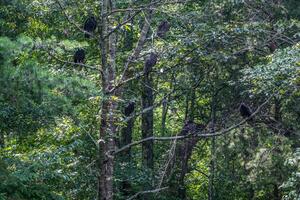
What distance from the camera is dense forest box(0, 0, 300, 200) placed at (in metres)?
5.98

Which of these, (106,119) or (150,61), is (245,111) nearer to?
(150,61)

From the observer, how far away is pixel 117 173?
35.4 feet

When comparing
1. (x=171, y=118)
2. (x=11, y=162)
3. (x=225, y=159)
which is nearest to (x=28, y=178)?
(x=11, y=162)

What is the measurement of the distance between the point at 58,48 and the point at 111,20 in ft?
6.72

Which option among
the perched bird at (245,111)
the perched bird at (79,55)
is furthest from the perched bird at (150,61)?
the perched bird at (245,111)

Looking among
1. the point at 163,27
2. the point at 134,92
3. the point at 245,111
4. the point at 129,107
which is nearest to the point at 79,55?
the point at 129,107

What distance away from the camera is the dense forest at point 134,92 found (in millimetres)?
5977

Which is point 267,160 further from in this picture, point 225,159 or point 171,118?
point 171,118

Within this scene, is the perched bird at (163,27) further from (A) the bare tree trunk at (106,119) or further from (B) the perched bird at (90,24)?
(B) the perched bird at (90,24)

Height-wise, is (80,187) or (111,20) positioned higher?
(111,20)

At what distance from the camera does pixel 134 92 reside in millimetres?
10367

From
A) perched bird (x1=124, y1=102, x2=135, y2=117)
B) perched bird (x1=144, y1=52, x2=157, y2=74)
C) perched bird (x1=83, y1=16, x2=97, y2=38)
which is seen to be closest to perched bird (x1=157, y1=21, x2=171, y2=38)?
perched bird (x1=144, y1=52, x2=157, y2=74)

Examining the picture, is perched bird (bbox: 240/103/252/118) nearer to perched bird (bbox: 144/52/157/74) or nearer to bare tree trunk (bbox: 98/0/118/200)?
perched bird (bbox: 144/52/157/74)

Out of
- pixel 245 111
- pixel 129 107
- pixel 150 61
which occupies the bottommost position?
pixel 129 107
